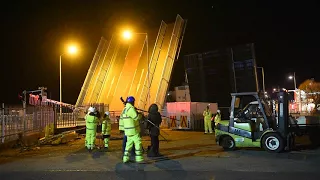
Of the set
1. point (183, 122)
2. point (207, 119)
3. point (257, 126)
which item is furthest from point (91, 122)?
point (183, 122)

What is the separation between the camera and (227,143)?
13.1 m

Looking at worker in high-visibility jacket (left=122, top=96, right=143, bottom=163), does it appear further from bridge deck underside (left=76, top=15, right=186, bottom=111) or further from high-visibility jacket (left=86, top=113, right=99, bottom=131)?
bridge deck underside (left=76, top=15, right=186, bottom=111)

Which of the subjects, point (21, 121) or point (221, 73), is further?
point (221, 73)

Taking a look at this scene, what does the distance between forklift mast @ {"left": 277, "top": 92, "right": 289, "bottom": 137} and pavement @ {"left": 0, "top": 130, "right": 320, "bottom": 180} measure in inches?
32.1

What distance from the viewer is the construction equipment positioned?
39.6ft

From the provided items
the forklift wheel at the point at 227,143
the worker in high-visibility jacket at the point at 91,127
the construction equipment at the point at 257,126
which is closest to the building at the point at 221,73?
the construction equipment at the point at 257,126

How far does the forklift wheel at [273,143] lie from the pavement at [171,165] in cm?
26

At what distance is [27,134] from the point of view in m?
16.1

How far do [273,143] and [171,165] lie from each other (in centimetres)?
416

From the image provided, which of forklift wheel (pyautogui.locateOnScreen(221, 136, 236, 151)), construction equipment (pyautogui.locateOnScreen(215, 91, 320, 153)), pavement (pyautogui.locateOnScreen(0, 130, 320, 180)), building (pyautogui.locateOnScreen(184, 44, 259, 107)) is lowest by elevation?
pavement (pyautogui.locateOnScreen(0, 130, 320, 180))

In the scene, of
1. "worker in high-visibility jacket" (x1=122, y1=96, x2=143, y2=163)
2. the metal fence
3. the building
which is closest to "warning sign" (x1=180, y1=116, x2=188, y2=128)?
the building

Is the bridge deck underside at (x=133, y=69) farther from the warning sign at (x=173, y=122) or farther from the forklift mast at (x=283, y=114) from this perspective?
the forklift mast at (x=283, y=114)

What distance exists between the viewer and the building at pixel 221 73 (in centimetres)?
3319

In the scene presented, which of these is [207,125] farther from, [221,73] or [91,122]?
[221,73]
